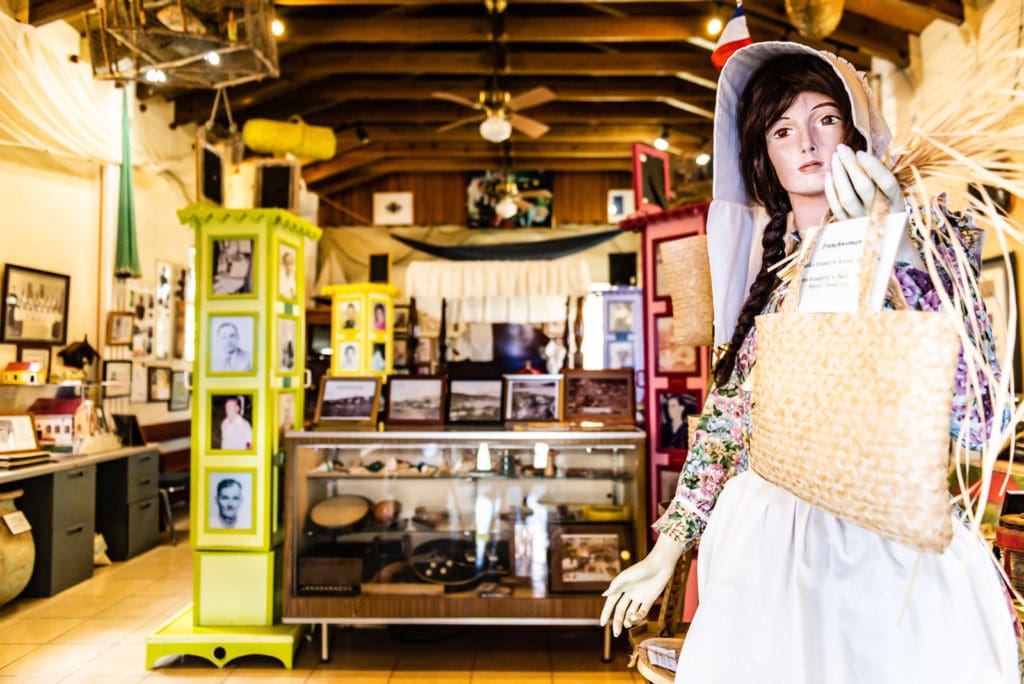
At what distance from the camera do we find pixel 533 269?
25.9 feet

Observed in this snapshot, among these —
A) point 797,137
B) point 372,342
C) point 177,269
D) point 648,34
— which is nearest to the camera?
point 797,137

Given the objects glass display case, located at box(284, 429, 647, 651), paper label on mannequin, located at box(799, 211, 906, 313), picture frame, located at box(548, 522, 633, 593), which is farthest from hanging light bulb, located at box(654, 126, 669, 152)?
paper label on mannequin, located at box(799, 211, 906, 313)

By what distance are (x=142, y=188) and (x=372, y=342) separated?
3.33 metres

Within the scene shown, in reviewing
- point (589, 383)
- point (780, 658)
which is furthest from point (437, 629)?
point (780, 658)

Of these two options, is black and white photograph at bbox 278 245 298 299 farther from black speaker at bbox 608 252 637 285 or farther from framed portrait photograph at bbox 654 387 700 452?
black speaker at bbox 608 252 637 285

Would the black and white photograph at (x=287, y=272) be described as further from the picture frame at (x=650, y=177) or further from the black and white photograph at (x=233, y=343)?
the picture frame at (x=650, y=177)

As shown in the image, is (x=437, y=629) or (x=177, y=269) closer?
(x=437, y=629)

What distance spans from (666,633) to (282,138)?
6.69 meters

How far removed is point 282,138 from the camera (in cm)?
701

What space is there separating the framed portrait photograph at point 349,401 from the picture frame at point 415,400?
0.27 ft

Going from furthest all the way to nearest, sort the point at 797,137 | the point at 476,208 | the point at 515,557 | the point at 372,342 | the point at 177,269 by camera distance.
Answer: the point at 476,208 → the point at 372,342 → the point at 177,269 → the point at 515,557 → the point at 797,137

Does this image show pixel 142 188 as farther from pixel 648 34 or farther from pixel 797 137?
pixel 797 137

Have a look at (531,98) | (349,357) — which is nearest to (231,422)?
(531,98)

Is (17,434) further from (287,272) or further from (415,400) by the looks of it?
(415,400)
